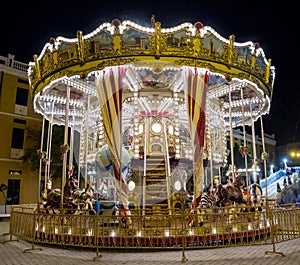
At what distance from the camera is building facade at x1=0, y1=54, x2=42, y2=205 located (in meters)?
20.5

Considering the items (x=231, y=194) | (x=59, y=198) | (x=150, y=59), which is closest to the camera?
(x=150, y=59)

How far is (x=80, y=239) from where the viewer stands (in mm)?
6977

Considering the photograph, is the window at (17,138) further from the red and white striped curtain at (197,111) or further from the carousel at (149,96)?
the red and white striped curtain at (197,111)

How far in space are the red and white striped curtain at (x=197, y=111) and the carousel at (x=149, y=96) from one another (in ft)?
0.09

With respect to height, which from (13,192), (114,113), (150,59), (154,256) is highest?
(150,59)

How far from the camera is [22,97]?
72.0 feet

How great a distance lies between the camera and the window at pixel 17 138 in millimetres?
21094

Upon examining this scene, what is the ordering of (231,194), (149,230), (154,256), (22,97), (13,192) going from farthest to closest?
(22,97) → (13,192) → (231,194) → (149,230) → (154,256)

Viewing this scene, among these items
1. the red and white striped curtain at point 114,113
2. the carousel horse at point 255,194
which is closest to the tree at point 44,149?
the red and white striped curtain at point 114,113

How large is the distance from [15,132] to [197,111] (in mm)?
16724

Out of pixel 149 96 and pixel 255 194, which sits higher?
pixel 149 96

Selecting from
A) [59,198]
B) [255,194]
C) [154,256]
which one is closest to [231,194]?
[255,194]

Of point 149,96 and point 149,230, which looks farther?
point 149,96

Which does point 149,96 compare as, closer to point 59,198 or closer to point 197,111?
point 197,111
